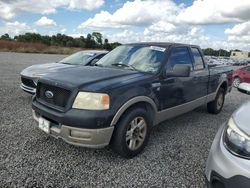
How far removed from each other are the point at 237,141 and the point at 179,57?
2791 millimetres

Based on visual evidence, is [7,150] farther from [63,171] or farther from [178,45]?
[178,45]

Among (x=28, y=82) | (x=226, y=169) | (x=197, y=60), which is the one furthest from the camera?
(x=28, y=82)

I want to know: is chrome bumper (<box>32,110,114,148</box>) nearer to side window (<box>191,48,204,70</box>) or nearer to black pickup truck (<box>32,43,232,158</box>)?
black pickup truck (<box>32,43,232,158</box>)

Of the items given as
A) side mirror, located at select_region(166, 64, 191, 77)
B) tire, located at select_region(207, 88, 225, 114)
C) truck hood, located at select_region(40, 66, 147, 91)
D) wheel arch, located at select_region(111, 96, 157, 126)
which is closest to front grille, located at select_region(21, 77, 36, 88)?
truck hood, located at select_region(40, 66, 147, 91)

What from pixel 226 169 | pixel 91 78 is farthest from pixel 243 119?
pixel 91 78

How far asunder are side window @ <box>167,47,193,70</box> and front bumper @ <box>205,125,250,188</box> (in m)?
2.16

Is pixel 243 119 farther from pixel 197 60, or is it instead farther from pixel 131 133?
pixel 197 60

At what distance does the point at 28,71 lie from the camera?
21.5 ft

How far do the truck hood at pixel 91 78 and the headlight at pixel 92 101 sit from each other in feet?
0.31

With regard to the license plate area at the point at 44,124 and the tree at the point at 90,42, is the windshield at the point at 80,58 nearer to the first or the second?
the license plate area at the point at 44,124

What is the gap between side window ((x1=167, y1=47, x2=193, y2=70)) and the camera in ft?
14.5

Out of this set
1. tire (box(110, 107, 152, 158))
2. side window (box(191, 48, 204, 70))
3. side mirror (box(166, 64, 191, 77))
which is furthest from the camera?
side window (box(191, 48, 204, 70))

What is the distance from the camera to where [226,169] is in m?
2.13

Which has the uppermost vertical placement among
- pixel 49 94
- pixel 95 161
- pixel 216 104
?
pixel 49 94
